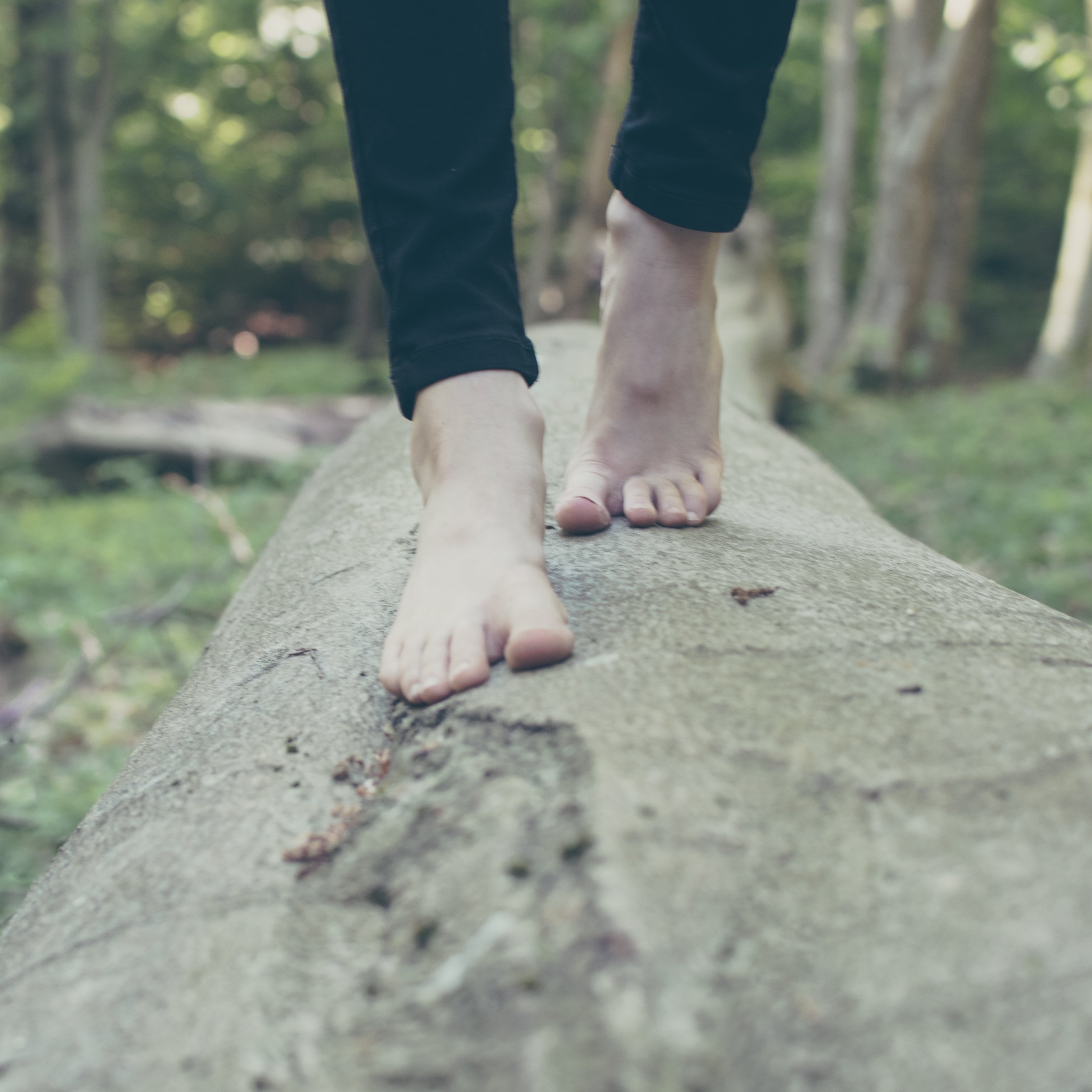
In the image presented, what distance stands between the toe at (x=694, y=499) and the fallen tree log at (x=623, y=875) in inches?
9.7

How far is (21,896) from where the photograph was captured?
161 cm

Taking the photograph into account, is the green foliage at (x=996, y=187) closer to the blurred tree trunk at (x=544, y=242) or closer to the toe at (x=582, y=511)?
the blurred tree trunk at (x=544, y=242)

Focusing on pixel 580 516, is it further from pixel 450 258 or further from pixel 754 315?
pixel 754 315

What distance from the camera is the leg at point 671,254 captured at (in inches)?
48.2

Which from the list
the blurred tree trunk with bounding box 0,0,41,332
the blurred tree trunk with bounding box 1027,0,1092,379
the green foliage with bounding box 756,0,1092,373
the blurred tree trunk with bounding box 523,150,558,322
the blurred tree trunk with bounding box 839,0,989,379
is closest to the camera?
the blurred tree trunk with bounding box 839,0,989,379

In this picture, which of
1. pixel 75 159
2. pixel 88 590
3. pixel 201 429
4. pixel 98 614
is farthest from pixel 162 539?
pixel 75 159

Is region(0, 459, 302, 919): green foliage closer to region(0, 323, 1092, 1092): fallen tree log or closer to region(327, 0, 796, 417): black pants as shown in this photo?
region(0, 323, 1092, 1092): fallen tree log

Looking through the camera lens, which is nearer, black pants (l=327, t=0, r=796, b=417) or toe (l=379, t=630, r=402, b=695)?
toe (l=379, t=630, r=402, b=695)

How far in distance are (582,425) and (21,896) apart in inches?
53.1

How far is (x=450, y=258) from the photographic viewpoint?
117cm

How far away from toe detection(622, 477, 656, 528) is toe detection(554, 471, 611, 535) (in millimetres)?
32

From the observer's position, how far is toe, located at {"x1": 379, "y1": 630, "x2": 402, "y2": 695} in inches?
39.7

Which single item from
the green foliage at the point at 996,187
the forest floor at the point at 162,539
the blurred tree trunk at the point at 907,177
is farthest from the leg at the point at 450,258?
the green foliage at the point at 996,187

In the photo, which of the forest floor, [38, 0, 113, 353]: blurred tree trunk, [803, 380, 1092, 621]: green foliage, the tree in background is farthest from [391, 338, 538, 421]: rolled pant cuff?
[38, 0, 113, 353]: blurred tree trunk
